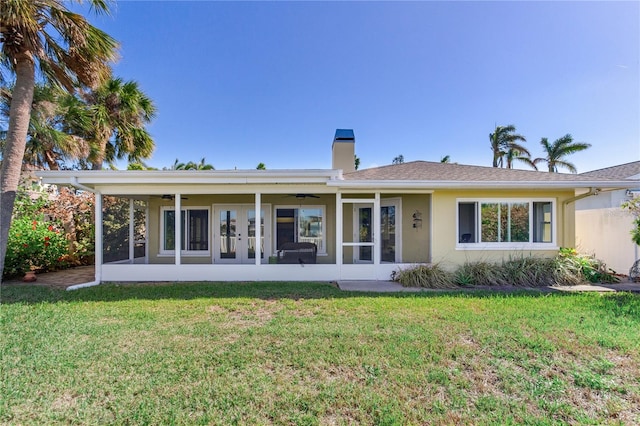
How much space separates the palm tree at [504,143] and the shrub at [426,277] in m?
23.9

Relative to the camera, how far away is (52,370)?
346 cm

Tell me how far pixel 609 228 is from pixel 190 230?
577 inches

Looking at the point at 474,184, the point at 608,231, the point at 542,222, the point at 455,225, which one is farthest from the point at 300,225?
the point at 608,231

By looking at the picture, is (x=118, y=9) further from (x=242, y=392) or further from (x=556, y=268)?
(x=556, y=268)

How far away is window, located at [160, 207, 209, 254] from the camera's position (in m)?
11.4

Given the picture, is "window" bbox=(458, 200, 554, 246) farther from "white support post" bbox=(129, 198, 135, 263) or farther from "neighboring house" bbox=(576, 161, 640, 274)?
"white support post" bbox=(129, 198, 135, 263)

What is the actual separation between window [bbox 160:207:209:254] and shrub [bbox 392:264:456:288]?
292 inches

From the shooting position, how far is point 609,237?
984cm

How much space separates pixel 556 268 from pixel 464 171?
3727mm

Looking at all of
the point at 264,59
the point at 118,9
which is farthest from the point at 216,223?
the point at 264,59

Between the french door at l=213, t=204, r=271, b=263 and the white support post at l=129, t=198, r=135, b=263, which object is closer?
the white support post at l=129, t=198, r=135, b=263

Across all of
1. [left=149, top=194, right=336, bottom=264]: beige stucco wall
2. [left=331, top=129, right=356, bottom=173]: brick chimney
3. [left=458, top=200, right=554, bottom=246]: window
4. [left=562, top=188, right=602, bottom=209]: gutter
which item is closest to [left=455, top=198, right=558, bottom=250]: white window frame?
[left=458, top=200, right=554, bottom=246]: window

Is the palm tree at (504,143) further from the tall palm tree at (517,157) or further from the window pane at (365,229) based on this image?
the window pane at (365,229)

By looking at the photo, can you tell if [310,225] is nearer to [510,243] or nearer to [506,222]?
[506,222]
